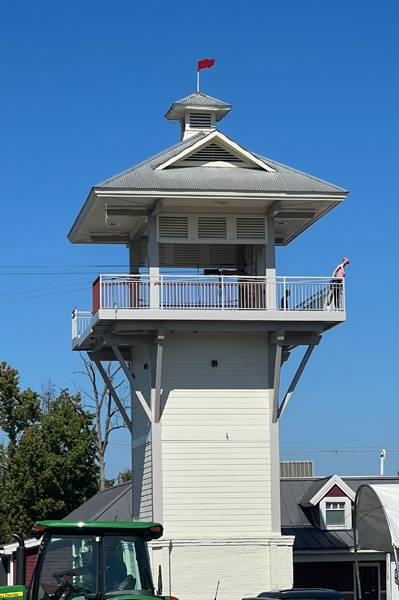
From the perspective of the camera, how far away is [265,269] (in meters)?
32.5

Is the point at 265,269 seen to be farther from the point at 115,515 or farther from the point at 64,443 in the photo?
the point at 64,443

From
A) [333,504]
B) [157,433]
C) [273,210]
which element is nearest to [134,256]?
[273,210]

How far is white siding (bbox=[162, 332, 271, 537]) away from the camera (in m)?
31.0

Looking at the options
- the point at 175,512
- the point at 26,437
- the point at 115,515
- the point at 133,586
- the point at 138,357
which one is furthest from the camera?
the point at 26,437

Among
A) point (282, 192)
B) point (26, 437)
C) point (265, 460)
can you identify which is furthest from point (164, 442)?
point (26, 437)

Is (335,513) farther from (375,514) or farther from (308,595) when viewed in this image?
(308,595)

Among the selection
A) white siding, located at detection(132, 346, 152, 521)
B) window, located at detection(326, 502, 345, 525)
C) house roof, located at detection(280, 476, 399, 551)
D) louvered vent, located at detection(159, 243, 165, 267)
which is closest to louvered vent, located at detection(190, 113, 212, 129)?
louvered vent, located at detection(159, 243, 165, 267)

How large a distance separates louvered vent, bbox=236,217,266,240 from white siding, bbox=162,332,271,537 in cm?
310

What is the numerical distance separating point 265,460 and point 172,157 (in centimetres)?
978

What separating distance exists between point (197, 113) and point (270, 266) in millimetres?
6832

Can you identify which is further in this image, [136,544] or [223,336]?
[223,336]

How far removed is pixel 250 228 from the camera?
3253cm

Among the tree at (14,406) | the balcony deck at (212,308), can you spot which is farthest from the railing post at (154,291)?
the tree at (14,406)

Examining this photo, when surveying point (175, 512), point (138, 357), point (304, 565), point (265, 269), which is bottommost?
point (304, 565)
